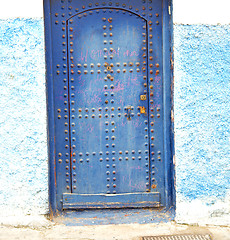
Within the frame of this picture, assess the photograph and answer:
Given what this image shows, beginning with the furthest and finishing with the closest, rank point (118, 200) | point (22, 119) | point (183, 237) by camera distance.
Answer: point (118, 200), point (22, 119), point (183, 237)

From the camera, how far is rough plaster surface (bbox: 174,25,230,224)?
10.9ft

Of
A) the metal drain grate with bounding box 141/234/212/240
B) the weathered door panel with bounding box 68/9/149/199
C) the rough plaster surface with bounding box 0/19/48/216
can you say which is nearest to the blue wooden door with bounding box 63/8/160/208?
the weathered door panel with bounding box 68/9/149/199

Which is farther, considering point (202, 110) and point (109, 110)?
point (109, 110)

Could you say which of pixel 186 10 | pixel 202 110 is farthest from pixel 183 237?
pixel 186 10

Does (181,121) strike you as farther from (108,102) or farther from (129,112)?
(108,102)

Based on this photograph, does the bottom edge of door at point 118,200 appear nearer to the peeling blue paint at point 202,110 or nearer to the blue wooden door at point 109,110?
the blue wooden door at point 109,110

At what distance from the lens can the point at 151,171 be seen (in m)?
3.62

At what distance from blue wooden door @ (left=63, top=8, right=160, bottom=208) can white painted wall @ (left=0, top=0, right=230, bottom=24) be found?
1.19 ft

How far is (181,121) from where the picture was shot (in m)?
3.37

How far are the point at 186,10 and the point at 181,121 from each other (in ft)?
3.47

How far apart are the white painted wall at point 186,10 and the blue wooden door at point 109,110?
0.36m

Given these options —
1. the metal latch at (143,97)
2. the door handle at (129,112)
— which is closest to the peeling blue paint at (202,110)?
the metal latch at (143,97)

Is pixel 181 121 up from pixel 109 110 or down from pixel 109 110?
down

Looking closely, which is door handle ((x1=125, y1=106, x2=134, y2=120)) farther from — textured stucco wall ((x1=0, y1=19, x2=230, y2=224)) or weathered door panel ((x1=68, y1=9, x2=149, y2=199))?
textured stucco wall ((x1=0, y1=19, x2=230, y2=224))
